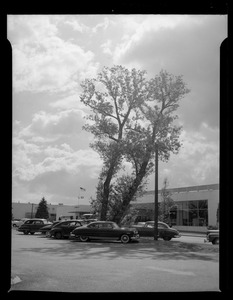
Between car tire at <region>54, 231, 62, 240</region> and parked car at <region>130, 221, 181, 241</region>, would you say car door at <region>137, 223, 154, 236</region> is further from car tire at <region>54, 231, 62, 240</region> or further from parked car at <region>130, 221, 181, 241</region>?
car tire at <region>54, 231, 62, 240</region>

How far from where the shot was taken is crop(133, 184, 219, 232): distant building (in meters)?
51.3

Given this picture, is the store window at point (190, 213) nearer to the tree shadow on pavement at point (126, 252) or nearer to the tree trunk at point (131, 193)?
the tree trunk at point (131, 193)

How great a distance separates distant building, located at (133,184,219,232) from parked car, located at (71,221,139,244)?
2359cm

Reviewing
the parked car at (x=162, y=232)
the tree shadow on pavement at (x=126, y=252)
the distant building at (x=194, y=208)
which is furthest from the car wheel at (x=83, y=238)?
the distant building at (x=194, y=208)

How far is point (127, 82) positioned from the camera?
107 feet

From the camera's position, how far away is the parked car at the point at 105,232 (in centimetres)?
2552

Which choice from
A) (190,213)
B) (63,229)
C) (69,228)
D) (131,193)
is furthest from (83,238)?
(190,213)

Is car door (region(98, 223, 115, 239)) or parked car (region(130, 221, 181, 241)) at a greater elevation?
car door (region(98, 223, 115, 239))

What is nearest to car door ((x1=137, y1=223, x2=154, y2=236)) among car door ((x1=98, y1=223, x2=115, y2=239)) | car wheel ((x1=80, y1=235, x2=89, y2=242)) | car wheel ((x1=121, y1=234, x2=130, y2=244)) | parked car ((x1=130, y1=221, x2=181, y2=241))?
parked car ((x1=130, y1=221, x2=181, y2=241))

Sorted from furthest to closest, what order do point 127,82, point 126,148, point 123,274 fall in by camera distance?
point 127,82 < point 126,148 < point 123,274
